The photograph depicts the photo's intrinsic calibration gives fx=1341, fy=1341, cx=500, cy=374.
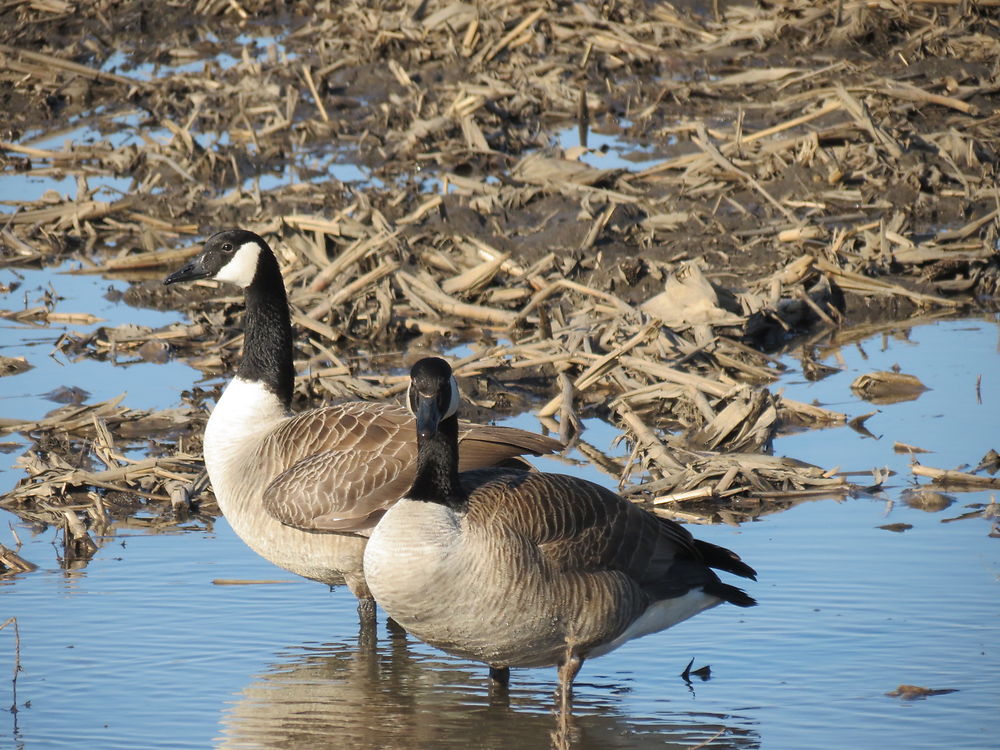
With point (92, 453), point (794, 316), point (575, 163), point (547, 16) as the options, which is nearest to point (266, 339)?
point (92, 453)

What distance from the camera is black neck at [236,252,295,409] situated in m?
7.82

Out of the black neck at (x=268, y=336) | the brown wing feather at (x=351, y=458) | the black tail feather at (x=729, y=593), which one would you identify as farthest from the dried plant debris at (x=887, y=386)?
the black neck at (x=268, y=336)

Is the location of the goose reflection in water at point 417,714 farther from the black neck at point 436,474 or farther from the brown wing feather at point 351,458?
the black neck at point 436,474

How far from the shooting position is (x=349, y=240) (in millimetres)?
12266

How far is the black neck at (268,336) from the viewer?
25.6 feet

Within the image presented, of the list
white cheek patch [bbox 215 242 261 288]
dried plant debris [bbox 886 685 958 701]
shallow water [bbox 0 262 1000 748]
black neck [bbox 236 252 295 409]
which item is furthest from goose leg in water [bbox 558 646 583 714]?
white cheek patch [bbox 215 242 261 288]

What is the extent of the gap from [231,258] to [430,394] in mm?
2818

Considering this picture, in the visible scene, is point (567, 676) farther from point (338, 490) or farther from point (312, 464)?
point (312, 464)

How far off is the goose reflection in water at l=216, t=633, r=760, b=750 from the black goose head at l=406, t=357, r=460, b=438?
54.0 inches

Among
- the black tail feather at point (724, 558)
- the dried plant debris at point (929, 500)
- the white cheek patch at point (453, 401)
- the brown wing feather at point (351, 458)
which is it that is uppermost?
the white cheek patch at point (453, 401)

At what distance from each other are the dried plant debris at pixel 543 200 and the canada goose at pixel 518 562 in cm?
186

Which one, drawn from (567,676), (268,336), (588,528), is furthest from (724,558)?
(268,336)

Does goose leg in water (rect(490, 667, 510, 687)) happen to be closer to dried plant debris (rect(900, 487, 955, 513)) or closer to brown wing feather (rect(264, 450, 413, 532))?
brown wing feather (rect(264, 450, 413, 532))

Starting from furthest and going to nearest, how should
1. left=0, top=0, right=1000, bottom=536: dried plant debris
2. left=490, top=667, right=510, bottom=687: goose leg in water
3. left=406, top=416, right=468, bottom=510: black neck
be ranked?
1. left=0, top=0, right=1000, bottom=536: dried plant debris
2. left=490, top=667, right=510, bottom=687: goose leg in water
3. left=406, top=416, right=468, bottom=510: black neck
